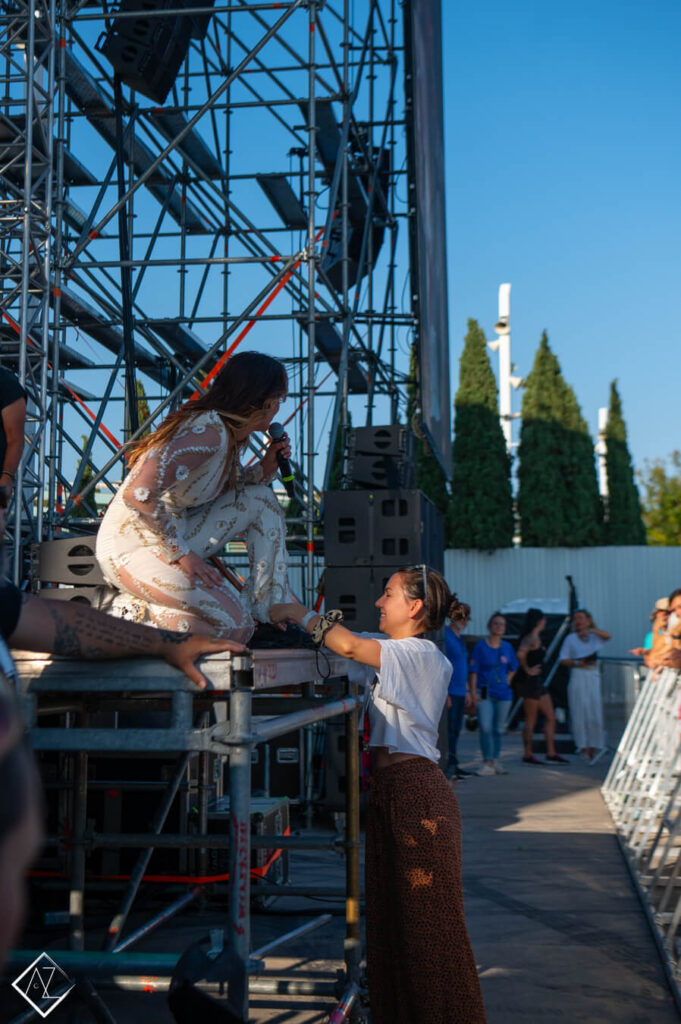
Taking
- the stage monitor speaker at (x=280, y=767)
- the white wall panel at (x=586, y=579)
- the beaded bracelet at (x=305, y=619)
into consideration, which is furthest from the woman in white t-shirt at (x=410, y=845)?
the white wall panel at (x=586, y=579)

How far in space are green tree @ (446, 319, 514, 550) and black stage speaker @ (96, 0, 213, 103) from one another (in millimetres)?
17289

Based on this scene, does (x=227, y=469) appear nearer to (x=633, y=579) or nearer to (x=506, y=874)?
(x=506, y=874)

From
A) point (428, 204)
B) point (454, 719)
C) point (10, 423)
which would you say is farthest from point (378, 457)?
point (10, 423)

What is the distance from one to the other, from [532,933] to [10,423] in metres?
3.32

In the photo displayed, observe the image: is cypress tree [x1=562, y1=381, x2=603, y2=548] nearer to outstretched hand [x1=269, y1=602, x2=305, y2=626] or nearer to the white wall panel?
the white wall panel

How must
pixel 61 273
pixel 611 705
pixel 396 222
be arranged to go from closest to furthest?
pixel 61 273 → pixel 396 222 → pixel 611 705

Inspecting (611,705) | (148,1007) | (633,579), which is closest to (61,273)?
(148,1007)

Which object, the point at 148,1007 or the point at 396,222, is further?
the point at 396,222

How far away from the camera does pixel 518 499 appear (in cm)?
2494

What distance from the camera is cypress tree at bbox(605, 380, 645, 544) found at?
25359mm

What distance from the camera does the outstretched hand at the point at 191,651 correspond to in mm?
1777

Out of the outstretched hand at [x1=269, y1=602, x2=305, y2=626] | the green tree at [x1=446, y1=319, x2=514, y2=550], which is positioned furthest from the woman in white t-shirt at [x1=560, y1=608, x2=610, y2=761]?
the green tree at [x1=446, y1=319, x2=514, y2=550]

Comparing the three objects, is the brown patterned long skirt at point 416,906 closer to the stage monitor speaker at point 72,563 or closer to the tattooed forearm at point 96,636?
the tattooed forearm at point 96,636

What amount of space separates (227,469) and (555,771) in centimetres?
883
